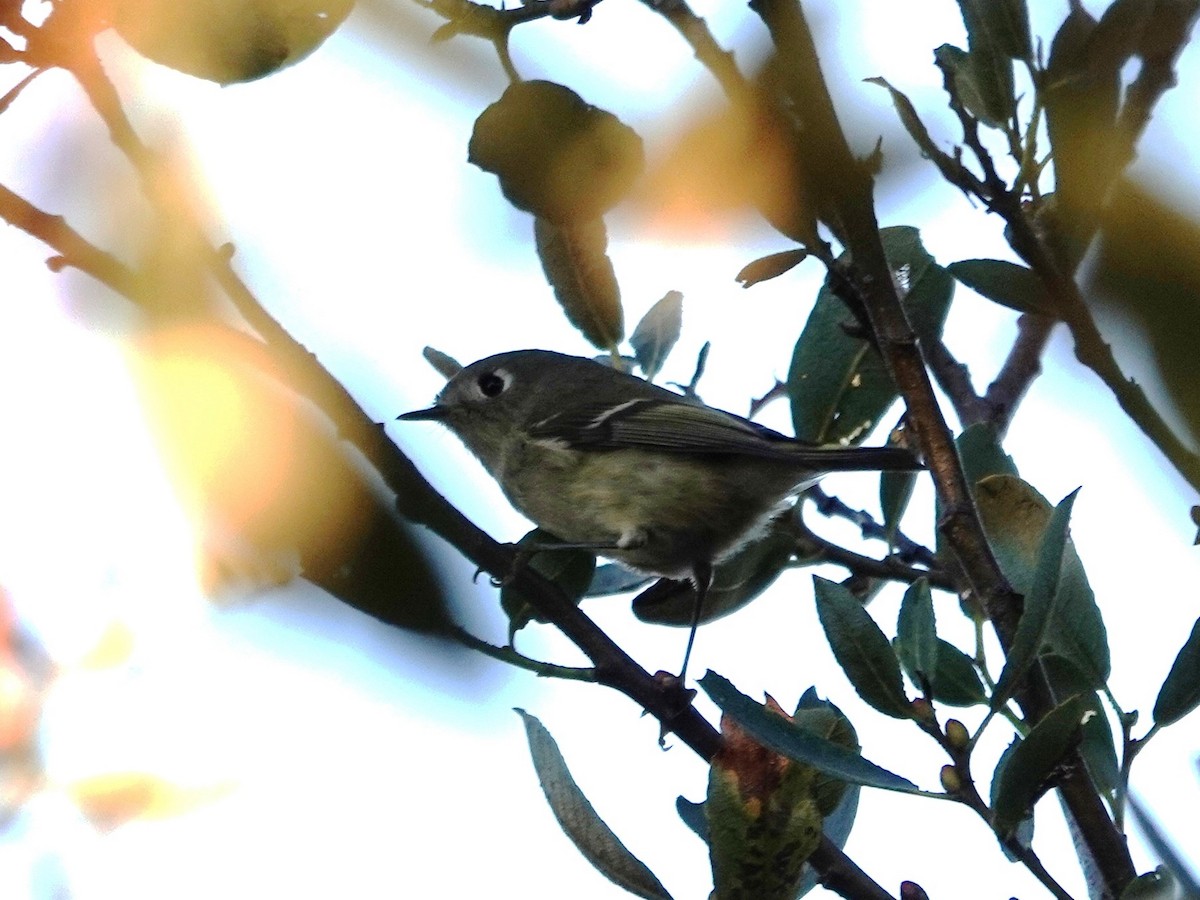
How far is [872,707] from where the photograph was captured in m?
1.12

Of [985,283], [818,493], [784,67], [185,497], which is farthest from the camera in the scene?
[818,493]

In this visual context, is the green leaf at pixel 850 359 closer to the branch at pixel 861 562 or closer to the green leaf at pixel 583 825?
the branch at pixel 861 562

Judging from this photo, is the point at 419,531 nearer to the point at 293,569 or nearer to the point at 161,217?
the point at 293,569

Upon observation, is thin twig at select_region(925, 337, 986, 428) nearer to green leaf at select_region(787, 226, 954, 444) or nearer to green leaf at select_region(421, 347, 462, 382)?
green leaf at select_region(787, 226, 954, 444)

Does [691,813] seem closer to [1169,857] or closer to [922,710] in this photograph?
[922,710]

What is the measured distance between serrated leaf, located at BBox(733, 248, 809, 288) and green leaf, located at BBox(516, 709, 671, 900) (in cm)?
47

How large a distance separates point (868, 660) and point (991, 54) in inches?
22.0

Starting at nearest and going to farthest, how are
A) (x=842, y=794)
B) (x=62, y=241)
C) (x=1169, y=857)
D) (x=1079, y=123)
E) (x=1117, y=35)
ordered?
1. (x=1169, y=857)
2. (x=62, y=241)
3. (x=1079, y=123)
4. (x=1117, y=35)
5. (x=842, y=794)

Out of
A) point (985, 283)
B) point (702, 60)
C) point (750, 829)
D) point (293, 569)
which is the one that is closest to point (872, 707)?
point (750, 829)

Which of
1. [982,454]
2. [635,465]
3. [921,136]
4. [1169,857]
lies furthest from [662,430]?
[1169,857]

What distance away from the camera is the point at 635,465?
290 centimetres

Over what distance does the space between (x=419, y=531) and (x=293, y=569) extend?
78 mm

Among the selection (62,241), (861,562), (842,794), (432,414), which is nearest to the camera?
(62,241)

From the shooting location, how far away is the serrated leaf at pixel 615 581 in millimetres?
1997
